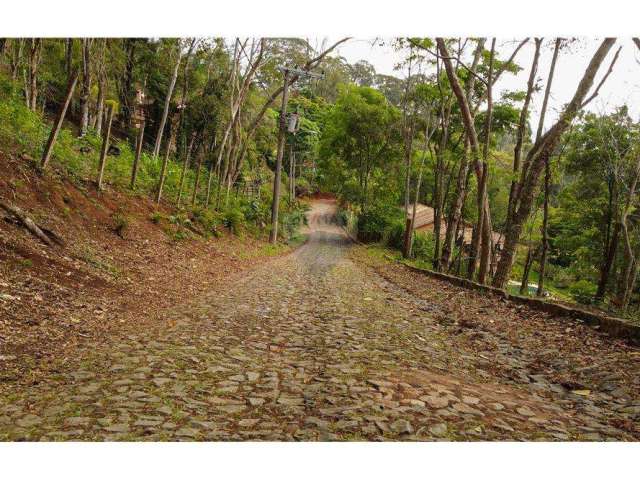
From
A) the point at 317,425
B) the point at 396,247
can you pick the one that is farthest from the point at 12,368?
the point at 396,247

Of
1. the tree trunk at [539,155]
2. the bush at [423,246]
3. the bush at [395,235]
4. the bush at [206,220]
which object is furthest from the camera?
the bush at [395,235]

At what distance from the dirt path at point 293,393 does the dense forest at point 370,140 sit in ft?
17.5

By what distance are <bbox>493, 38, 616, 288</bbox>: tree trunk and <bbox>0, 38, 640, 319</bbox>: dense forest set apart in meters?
0.03

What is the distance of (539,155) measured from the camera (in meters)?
8.45

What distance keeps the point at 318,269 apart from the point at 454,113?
10.3 metres

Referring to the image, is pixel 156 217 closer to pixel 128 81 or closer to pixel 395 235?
pixel 128 81

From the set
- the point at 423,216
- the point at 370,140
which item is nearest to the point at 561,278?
the point at 423,216

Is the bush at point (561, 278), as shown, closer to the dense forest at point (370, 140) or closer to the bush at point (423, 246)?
the dense forest at point (370, 140)

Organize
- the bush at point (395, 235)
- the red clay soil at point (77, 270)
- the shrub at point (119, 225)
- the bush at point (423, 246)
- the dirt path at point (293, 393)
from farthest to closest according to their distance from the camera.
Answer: the bush at point (395, 235), the bush at point (423, 246), the shrub at point (119, 225), the red clay soil at point (77, 270), the dirt path at point (293, 393)

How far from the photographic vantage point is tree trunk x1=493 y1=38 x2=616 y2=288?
787 cm

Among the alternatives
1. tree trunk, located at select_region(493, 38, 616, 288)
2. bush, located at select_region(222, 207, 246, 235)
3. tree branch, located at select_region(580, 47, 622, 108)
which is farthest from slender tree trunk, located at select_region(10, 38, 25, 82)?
tree branch, located at select_region(580, 47, 622, 108)

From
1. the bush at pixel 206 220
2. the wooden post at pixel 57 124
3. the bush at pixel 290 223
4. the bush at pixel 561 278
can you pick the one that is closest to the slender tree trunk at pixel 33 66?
the wooden post at pixel 57 124

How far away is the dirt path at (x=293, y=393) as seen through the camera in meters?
2.44
